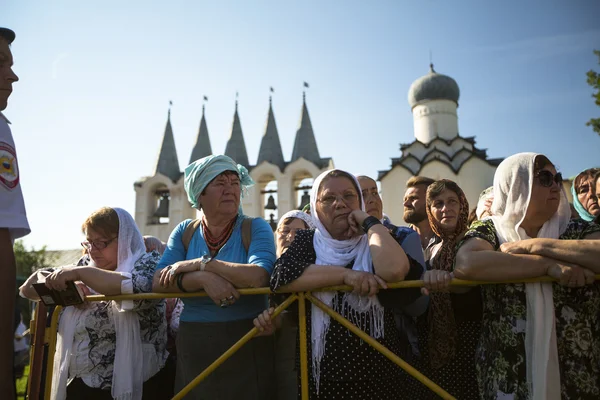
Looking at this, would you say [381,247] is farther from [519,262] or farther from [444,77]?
[444,77]

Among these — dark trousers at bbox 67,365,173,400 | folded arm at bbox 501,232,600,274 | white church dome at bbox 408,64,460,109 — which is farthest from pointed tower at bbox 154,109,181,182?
→ folded arm at bbox 501,232,600,274

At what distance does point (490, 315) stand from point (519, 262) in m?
0.41

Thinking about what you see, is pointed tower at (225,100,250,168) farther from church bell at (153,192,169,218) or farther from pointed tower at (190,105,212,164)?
church bell at (153,192,169,218)

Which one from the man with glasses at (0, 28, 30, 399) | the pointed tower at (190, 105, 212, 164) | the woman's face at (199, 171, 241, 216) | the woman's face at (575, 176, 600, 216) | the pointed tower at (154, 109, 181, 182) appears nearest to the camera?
the man with glasses at (0, 28, 30, 399)

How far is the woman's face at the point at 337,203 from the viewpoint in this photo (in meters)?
2.73

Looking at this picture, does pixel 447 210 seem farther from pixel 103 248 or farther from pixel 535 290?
pixel 103 248

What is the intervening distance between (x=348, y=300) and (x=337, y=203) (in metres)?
0.57

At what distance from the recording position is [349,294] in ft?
8.43

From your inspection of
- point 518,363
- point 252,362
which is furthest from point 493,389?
point 252,362

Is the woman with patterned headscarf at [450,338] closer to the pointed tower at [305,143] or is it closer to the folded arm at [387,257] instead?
the folded arm at [387,257]

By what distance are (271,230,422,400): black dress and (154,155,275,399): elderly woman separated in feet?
1.04

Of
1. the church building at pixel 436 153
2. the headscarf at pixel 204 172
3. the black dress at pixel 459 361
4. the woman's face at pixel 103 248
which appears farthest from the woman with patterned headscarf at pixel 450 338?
the church building at pixel 436 153

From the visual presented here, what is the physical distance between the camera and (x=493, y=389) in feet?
7.84

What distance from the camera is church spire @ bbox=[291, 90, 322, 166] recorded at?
2302 centimetres
